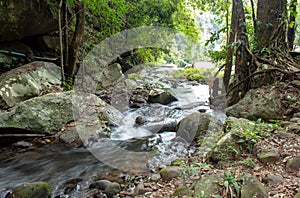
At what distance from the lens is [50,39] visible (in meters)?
7.02

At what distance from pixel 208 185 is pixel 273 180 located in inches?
22.3

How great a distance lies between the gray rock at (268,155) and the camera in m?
2.28

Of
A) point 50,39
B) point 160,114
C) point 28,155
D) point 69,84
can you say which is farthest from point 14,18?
point 160,114

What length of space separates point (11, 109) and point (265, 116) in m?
4.88

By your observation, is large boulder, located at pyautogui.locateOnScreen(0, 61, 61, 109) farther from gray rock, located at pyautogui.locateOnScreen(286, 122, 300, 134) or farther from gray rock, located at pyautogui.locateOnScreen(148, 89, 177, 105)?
gray rock, located at pyautogui.locateOnScreen(286, 122, 300, 134)

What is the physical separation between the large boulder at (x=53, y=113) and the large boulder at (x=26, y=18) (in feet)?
7.40

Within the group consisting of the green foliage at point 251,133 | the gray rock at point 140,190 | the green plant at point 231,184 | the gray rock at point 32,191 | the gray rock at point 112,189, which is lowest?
the gray rock at point 112,189

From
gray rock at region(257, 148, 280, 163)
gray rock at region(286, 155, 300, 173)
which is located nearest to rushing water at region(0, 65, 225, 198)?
gray rock at region(257, 148, 280, 163)

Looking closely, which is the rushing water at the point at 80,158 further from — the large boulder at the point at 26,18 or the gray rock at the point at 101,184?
the large boulder at the point at 26,18

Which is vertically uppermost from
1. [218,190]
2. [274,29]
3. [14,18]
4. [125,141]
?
[14,18]

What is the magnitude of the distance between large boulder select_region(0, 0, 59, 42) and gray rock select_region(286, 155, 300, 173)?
21.4ft

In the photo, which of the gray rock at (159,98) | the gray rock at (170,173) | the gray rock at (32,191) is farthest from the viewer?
the gray rock at (159,98)

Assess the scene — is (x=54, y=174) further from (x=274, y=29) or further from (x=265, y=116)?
(x=274, y=29)

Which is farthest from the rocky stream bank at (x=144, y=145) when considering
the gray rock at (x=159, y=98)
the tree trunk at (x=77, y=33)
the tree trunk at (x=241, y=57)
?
the gray rock at (x=159, y=98)
